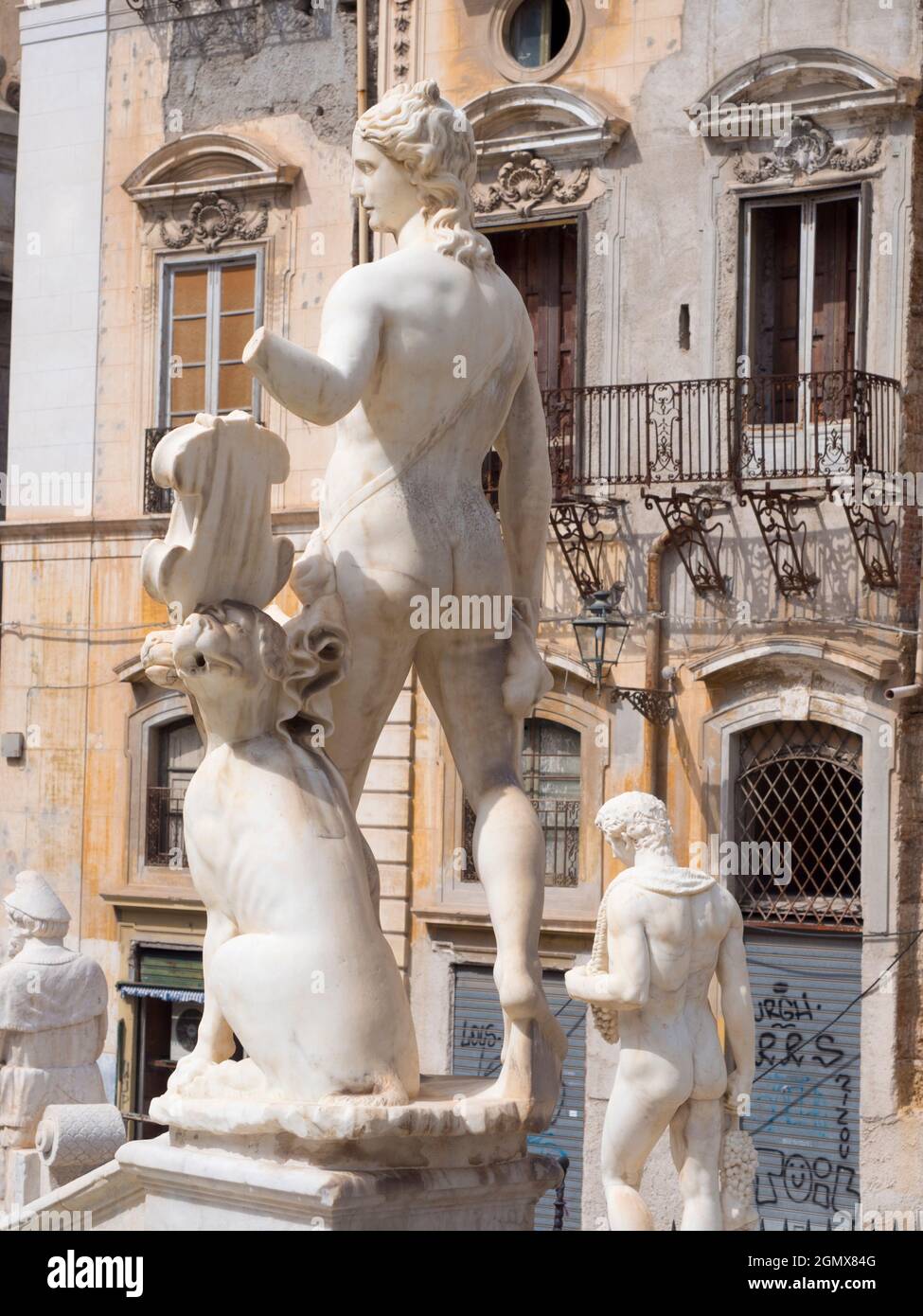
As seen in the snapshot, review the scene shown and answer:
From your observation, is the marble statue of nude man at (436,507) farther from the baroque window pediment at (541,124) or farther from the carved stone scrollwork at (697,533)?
the baroque window pediment at (541,124)

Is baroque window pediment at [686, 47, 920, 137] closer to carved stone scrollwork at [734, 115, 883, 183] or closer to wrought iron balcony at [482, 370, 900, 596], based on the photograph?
carved stone scrollwork at [734, 115, 883, 183]

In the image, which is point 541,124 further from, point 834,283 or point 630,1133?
point 630,1133

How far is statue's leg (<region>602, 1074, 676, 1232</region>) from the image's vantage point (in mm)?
7863

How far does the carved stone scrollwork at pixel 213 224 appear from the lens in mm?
19547

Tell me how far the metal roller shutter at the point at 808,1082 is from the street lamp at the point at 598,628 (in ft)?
6.53

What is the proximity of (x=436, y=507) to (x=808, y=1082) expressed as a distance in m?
10.3

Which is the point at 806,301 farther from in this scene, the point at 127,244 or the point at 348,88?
the point at 127,244

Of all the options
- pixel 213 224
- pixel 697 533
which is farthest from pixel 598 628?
pixel 213 224

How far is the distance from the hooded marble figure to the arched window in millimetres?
8933

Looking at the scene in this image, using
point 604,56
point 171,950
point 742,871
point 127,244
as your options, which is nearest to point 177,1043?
point 171,950

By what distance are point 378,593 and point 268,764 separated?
22.0 inches

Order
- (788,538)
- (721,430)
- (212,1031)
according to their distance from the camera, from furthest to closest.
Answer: (721,430) < (788,538) < (212,1031)

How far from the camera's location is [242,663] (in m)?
6.27

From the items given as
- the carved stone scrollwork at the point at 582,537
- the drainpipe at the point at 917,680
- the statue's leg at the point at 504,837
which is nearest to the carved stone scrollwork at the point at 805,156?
the carved stone scrollwork at the point at 582,537
